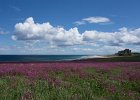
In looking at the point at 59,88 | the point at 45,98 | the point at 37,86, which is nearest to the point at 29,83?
the point at 37,86

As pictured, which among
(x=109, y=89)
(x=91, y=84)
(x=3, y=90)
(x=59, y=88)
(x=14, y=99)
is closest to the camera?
(x=14, y=99)

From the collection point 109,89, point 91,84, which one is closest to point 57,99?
point 109,89

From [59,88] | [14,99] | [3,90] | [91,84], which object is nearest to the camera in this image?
[14,99]

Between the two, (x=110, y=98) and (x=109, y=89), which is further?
(x=109, y=89)

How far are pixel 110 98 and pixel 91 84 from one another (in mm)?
3425

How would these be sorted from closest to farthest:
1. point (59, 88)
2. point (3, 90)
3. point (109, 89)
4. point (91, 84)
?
point (3, 90), point (59, 88), point (109, 89), point (91, 84)

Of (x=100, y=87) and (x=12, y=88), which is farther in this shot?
(x=100, y=87)

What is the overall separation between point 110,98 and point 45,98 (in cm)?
311

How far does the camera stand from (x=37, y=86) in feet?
47.9

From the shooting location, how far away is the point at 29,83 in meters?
15.1

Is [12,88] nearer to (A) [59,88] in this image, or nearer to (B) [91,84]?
(A) [59,88]

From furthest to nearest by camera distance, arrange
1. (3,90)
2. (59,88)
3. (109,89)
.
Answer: (109,89) → (59,88) → (3,90)

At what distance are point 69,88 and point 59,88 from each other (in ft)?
2.74

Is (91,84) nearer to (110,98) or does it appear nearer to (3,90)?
(110,98)
